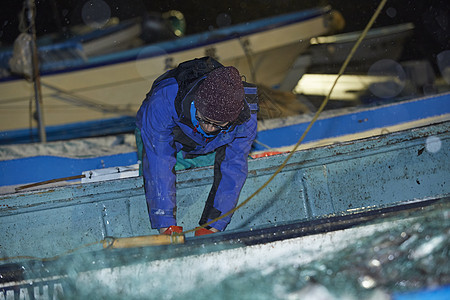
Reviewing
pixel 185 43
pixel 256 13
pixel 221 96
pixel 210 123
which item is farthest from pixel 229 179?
pixel 256 13

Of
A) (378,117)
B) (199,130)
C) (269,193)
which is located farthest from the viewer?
(378,117)

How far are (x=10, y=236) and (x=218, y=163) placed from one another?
5.03ft

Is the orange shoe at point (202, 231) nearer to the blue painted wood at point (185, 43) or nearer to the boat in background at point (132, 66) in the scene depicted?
the boat in background at point (132, 66)

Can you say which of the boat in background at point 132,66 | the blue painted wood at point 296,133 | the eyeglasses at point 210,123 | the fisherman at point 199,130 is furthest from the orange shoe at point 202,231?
the boat in background at point 132,66

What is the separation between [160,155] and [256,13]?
1017 cm

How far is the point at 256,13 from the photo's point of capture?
38.3 feet

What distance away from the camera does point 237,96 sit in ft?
6.78

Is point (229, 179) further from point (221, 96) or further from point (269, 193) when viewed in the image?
point (221, 96)

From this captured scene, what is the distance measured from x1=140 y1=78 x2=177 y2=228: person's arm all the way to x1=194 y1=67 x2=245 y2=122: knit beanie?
12.8 inches

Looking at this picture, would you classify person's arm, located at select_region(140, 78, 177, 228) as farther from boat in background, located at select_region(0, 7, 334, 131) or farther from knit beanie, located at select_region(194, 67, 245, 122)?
boat in background, located at select_region(0, 7, 334, 131)

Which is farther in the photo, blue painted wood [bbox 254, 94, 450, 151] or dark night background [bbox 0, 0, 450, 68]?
dark night background [bbox 0, 0, 450, 68]

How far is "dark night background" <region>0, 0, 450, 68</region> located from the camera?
10477 millimetres

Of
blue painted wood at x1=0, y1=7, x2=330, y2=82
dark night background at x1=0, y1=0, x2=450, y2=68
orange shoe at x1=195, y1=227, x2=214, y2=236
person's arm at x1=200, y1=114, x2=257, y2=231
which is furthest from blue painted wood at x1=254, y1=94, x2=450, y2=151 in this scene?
dark night background at x1=0, y1=0, x2=450, y2=68

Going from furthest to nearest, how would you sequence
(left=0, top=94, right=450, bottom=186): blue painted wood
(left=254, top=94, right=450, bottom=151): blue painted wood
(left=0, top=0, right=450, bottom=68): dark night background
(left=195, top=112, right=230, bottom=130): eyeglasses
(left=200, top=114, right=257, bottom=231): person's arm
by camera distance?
(left=0, top=0, right=450, bottom=68): dark night background → (left=254, top=94, right=450, bottom=151): blue painted wood → (left=0, top=94, right=450, bottom=186): blue painted wood → (left=200, top=114, right=257, bottom=231): person's arm → (left=195, top=112, right=230, bottom=130): eyeglasses
